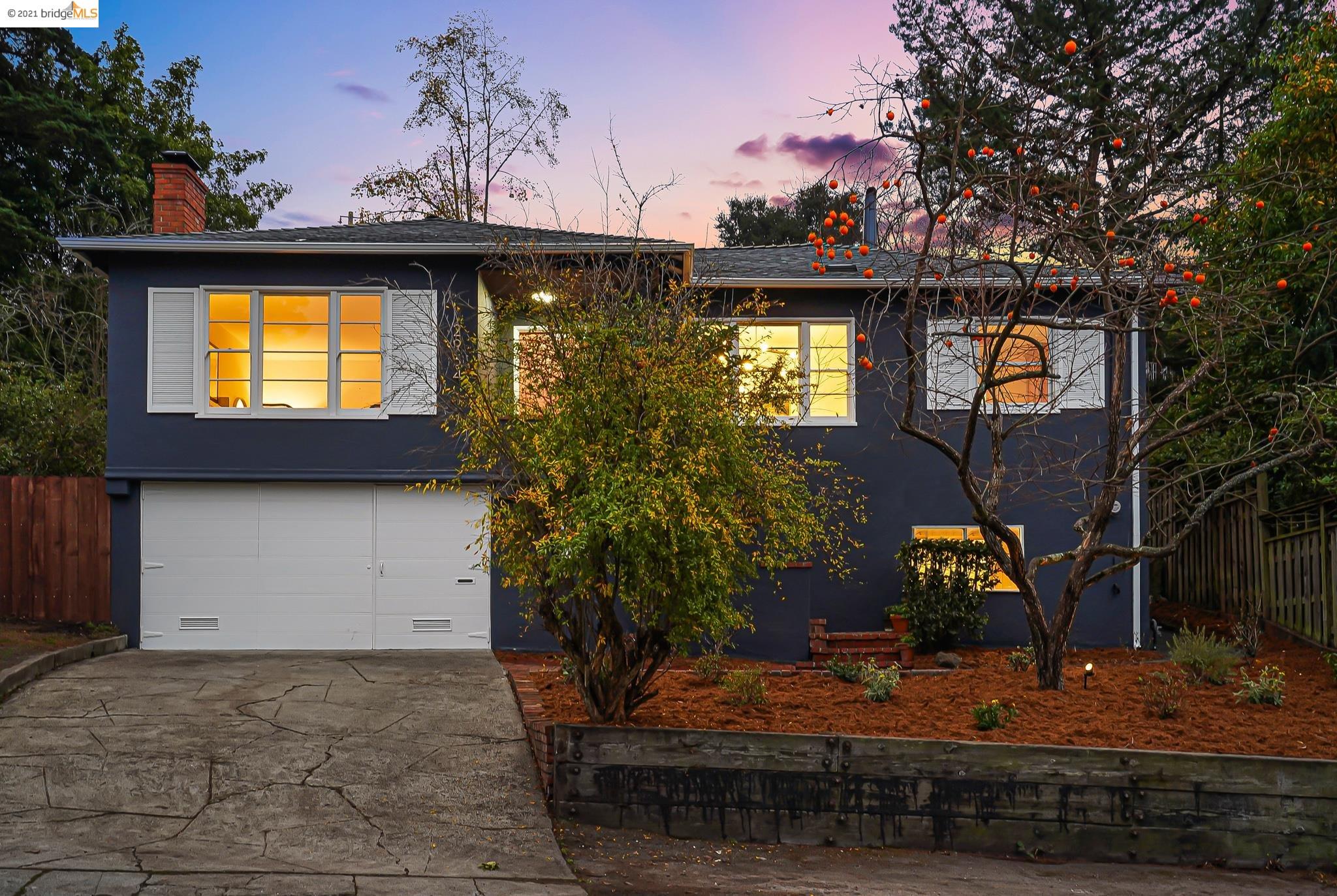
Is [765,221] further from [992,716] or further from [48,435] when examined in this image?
[992,716]

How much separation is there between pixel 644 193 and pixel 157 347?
6276 millimetres

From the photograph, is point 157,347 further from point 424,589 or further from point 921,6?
point 921,6

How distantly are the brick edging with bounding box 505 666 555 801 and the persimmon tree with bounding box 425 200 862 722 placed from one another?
443mm

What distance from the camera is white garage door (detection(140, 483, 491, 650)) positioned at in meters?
13.4

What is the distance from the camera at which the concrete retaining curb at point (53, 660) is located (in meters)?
9.90

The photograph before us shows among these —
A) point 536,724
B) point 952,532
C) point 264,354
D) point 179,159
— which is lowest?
point 536,724

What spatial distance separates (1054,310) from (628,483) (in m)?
8.78

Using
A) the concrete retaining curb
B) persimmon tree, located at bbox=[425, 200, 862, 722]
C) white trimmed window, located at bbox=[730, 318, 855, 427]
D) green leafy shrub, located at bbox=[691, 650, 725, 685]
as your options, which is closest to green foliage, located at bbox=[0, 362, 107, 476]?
the concrete retaining curb

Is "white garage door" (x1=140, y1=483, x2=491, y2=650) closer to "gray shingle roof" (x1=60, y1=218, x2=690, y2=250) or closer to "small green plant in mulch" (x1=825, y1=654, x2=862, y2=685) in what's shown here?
"gray shingle roof" (x1=60, y1=218, x2=690, y2=250)

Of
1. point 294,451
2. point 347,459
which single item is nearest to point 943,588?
point 347,459

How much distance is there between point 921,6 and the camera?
25.3 metres

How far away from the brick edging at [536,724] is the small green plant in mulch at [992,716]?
3.05 m

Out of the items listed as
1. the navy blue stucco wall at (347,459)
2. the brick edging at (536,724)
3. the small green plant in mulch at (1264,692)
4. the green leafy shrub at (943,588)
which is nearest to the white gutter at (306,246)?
the navy blue stucco wall at (347,459)

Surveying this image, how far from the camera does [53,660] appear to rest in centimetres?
1108
